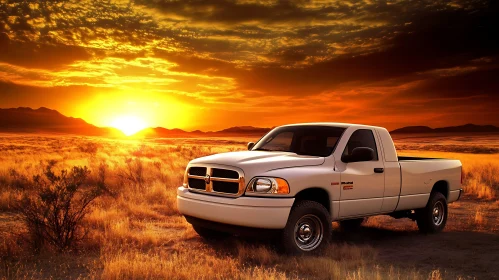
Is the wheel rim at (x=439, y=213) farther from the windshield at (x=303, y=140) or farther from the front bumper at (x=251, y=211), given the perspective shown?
the front bumper at (x=251, y=211)

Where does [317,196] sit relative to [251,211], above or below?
above

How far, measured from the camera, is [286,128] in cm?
927

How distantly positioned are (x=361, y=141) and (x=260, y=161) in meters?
2.42

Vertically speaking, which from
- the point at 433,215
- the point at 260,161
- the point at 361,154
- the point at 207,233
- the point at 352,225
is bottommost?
the point at 352,225

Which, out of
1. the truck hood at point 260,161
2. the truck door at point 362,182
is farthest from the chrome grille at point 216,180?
the truck door at point 362,182

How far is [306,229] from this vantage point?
295 inches

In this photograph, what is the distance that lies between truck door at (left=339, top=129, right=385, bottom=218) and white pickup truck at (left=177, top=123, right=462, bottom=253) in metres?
0.02

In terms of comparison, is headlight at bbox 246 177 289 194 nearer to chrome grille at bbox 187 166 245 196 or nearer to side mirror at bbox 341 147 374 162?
chrome grille at bbox 187 166 245 196

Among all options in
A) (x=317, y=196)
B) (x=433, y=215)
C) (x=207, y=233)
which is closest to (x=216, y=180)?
(x=207, y=233)

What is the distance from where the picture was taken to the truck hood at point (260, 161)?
7.08m

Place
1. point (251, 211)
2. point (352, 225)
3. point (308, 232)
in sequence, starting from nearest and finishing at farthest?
1. point (251, 211)
2. point (308, 232)
3. point (352, 225)

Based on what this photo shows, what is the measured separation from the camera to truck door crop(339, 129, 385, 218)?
26.2ft

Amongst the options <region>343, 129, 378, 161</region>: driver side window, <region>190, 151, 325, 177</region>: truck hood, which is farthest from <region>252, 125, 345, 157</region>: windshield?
<region>190, 151, 325, 177</region>: truck hood

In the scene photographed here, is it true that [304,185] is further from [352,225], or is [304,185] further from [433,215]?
[433,215]
